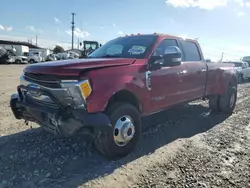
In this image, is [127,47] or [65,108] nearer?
[65,108]

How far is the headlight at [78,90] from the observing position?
3398mm

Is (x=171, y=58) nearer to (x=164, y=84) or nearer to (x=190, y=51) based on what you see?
(x=164, y=84)

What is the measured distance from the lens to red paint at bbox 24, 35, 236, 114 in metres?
3.55

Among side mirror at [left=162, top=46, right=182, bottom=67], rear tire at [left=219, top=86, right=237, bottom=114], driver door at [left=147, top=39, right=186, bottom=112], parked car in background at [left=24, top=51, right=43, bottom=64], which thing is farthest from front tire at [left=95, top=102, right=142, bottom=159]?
parked car in background at [left=24, top=51, right=43, bottom=64]

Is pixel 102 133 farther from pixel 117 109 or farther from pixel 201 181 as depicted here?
pixel 201 181

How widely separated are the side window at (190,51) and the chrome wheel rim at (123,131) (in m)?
2.35

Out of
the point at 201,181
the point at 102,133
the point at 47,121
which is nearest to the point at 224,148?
the point at 201,181

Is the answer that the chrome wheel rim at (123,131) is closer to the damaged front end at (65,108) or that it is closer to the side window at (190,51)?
the damaged front end at (65,108)

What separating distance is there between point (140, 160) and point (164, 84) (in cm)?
148

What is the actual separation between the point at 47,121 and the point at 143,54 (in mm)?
1977

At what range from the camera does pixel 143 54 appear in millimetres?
4520

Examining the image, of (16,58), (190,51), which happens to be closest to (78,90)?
(190,51)

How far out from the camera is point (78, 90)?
11.1 ft

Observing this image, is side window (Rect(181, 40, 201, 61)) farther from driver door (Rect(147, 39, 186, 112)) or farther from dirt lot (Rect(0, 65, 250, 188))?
dirt lot (Rect(0, 65, 250, 188))
